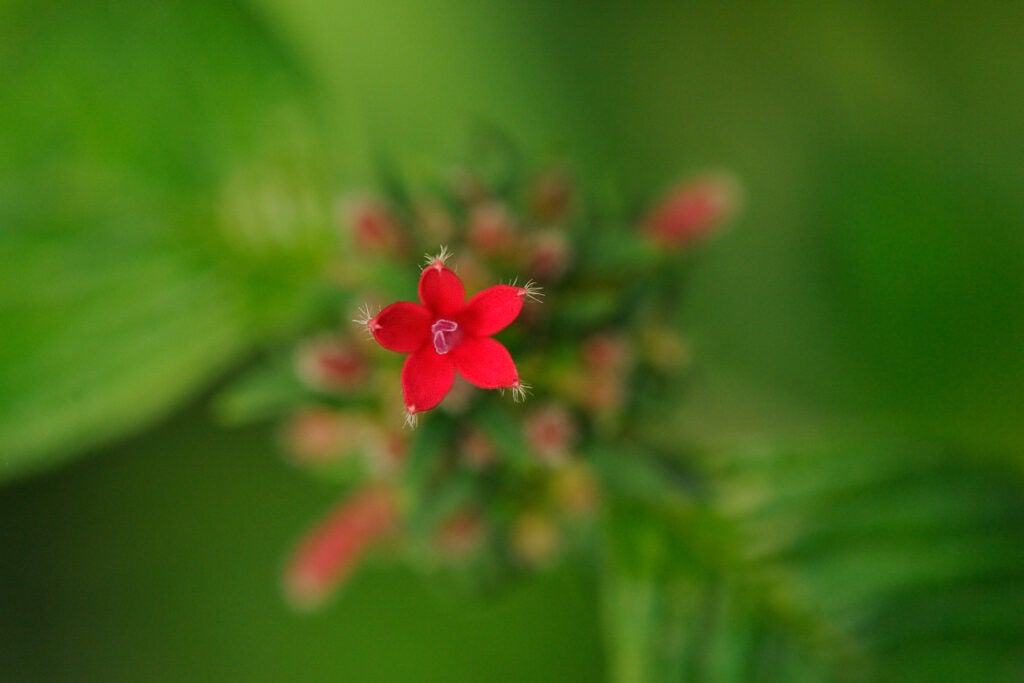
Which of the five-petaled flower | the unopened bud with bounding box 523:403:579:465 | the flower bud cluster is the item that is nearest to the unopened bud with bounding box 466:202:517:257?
the flower bud cluster

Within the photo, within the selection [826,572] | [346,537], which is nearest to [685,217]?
[826,572]

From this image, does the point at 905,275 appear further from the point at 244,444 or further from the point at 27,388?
the point at 27,388

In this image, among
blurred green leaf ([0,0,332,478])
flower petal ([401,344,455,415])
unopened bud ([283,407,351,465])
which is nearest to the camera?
flower petal ([401,344,455,415])

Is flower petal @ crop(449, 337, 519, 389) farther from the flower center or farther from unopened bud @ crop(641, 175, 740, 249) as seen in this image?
unopened bud @ crop(641, 175, 740, 249)

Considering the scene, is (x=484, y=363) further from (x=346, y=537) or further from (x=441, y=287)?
(x=346, y=537)

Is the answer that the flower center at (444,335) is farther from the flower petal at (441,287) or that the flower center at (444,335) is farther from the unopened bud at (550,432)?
the unopened bud at (550,432)

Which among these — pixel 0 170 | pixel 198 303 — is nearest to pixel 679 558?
pixel 198 303

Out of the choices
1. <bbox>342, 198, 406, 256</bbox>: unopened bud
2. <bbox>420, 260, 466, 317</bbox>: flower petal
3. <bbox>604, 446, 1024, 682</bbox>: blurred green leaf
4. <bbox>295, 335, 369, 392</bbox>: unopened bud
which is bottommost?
<bbox>420, 260, 466, 317</bbox>: flower petal
